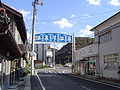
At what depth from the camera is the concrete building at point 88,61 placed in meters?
32.9

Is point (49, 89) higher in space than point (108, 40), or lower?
lower

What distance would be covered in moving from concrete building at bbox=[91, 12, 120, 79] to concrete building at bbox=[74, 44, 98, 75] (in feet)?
4.92

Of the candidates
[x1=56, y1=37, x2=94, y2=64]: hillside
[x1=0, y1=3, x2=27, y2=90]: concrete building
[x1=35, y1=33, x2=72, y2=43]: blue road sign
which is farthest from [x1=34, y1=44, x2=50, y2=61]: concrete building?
[x1=0, y1=3, x2=27, y2=90]: concrete building

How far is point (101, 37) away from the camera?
31.3m

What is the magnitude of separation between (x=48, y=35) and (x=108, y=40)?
1339cm

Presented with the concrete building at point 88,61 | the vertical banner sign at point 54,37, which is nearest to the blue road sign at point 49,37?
the vertical banner sign at point 54,37

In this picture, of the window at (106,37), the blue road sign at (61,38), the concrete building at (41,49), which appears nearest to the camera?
the window at (106,37)

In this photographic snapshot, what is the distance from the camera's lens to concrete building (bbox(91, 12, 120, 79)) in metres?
25.3

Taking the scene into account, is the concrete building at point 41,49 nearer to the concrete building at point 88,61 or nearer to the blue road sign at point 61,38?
the concrete building at point 88,61

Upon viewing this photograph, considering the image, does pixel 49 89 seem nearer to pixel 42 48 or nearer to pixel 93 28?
pixel 93 28

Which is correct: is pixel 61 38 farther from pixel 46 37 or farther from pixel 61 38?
pixel 46 37

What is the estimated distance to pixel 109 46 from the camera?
91.1 ft

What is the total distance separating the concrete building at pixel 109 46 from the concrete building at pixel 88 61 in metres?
1.50

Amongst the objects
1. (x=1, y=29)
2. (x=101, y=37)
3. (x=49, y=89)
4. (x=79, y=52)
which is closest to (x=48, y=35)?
(x=79, y=52)
